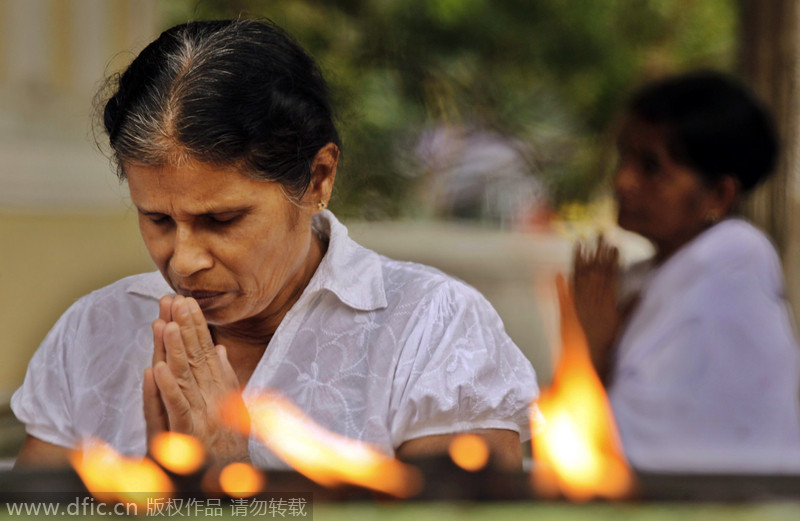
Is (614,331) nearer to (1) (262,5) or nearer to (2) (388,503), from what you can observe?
(2) (388,503)

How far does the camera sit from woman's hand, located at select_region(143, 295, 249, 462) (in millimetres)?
1346

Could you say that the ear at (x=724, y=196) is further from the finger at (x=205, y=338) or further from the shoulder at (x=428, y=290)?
the finger at (x=205, y=338)

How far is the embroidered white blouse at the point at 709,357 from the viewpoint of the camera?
174 centimetres

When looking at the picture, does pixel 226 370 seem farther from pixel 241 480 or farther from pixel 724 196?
pixel 724 196

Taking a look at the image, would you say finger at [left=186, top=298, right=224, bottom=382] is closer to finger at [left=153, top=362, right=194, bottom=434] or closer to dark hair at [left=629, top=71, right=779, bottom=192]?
finger at [left=153, top=362, right=194, bottom=434]

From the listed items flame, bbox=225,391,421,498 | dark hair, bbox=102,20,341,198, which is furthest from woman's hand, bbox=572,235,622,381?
dark hair, bbox=102,20,341,198

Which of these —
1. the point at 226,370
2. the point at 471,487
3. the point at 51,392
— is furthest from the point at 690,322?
the point at 51,392

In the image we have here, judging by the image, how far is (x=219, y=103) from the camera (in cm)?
129

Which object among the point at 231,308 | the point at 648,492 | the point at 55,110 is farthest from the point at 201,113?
the point at 648,492

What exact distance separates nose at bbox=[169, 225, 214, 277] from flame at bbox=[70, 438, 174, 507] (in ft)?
1.12

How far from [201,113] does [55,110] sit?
1.55ft

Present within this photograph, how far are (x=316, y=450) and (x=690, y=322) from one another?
869 millimetres

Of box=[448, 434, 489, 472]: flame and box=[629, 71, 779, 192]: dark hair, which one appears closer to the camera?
box=[448, 434, 489, 472]: flame

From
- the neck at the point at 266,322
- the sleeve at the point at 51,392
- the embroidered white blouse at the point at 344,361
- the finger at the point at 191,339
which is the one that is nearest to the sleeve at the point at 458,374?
the embroidered white blouse at the point at 344,361
